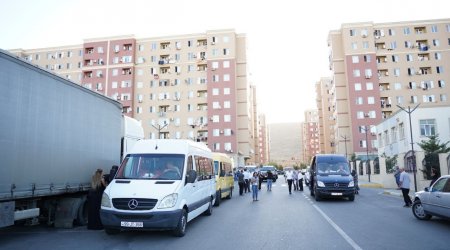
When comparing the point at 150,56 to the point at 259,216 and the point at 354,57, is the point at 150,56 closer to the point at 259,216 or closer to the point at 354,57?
the point at 354,57

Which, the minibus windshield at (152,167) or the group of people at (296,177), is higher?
the minibus windshield at (152,167)

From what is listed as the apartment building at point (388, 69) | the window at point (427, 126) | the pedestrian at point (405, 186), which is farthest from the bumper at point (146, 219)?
the apartment building at point (388, 69)

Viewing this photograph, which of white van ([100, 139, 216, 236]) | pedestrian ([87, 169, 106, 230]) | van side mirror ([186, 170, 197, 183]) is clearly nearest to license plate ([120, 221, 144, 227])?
white van ([100, 139, 216, 236])

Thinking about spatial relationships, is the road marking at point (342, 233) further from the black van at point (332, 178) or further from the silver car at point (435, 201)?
the black van at point (332, 178)

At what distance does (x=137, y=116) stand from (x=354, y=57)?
43578mm

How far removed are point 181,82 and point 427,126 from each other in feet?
146

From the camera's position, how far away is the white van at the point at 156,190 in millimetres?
7863

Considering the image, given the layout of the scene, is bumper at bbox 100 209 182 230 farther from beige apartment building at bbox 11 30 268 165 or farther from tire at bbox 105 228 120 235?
beige apartment building at bbox 11 30 268 165

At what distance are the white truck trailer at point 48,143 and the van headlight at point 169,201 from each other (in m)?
2.86

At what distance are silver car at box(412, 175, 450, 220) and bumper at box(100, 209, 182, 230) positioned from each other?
7241 millimetres

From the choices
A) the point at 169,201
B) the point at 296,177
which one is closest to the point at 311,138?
the point at 296,177

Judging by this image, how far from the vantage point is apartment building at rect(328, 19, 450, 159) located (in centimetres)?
6375

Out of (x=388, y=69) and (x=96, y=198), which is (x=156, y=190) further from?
(x=388, y=69)

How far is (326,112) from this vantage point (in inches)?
3866
